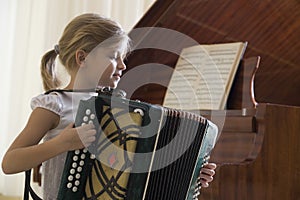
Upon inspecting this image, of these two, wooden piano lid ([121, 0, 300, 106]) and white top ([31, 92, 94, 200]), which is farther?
wooden piano lid ([121, 0, 300, 106])

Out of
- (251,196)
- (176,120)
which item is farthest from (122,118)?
(251,196)

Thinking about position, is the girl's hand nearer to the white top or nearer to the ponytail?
the white top

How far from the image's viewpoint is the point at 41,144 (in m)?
1.21

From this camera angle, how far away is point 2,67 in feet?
10.2

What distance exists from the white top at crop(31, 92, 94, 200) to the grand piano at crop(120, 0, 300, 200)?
0.47 metres

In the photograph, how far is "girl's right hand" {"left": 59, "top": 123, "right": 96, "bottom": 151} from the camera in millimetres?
1119

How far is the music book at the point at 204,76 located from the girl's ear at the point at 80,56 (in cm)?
50

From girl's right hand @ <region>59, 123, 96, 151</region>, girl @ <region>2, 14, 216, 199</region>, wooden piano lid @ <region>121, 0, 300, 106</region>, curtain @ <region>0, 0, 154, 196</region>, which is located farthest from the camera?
curtain @ <region>0, 0, 154, 196</region>

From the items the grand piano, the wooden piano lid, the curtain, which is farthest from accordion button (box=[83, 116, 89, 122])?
the curtain

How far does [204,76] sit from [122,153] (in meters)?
0.72

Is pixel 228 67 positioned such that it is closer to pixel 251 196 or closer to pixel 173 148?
pixel 251 196

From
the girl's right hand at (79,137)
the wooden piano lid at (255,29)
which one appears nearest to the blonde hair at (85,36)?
the girl's right hand at (79,137)

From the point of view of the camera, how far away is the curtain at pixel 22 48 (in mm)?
3021

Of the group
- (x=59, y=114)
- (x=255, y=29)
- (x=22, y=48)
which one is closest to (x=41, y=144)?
(x=59, y=114)
